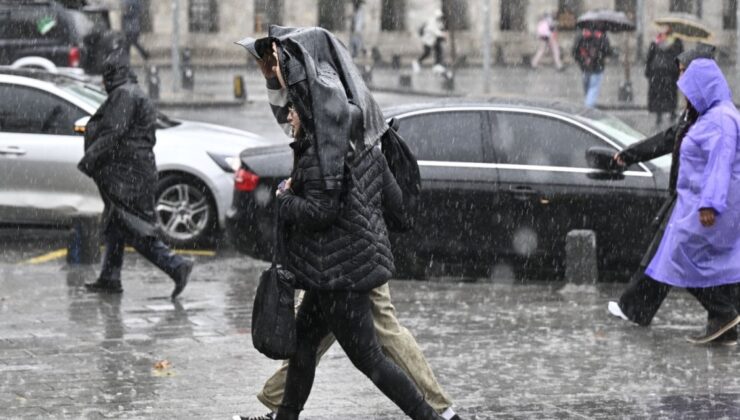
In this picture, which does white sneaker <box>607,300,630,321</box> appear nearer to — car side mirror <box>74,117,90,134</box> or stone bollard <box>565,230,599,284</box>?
stone bollard <box>565,230,599,284</box>

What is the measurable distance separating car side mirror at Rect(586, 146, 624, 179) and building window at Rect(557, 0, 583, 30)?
4411cm

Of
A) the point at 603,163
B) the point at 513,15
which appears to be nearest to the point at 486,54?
the point at 513,15

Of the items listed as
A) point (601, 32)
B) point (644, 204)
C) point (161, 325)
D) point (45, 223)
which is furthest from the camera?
point (601, 32)

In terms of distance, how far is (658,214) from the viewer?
33.9 feet

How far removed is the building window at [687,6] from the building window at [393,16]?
9.49 metres

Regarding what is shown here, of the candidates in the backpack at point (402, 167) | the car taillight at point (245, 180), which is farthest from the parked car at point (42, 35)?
the backpack at point (402, 167)

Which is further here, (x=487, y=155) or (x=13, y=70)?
(x=13, y=70)

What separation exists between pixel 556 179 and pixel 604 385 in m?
3.72

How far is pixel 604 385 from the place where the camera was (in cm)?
867

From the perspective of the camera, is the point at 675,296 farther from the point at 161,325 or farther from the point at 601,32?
the point at 601,32

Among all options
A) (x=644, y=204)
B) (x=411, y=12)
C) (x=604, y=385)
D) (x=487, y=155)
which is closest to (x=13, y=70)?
(x=487, y=155)

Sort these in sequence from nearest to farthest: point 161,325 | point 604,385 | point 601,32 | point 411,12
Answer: point 604,385, point 161,325, point 601,32, point 411,12

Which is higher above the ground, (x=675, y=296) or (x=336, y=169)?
(x=336, y=169)

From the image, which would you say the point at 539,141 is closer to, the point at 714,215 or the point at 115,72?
the point at 714,215
